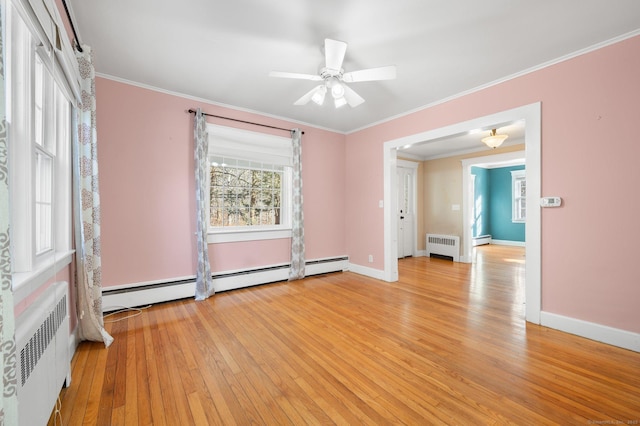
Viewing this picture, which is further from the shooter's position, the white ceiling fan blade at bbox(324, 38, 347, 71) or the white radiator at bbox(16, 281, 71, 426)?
the white ceiling fan blade at bbox(324, 38, 347, 71)

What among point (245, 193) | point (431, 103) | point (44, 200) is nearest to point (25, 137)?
point (44, 200)

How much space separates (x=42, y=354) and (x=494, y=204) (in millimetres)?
9996

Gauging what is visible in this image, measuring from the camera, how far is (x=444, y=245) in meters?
6.21

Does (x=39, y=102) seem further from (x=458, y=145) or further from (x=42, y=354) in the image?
(x=458, y=145)

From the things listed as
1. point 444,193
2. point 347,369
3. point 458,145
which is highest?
point 458,145

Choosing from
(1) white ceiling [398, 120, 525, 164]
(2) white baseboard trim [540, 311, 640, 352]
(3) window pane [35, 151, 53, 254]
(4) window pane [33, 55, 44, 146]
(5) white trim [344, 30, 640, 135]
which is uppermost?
(5) white trim [344, 30, 640, 135]

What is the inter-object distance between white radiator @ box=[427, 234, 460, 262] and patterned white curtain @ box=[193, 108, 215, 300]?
5113 millimetres

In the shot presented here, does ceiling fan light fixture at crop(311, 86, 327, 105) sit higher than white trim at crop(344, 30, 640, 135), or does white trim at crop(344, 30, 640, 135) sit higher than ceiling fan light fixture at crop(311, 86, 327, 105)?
white trim at crop(344, 30, 640, 135)

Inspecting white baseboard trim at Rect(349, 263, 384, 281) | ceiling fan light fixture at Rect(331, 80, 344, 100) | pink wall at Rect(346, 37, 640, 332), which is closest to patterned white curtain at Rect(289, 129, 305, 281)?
white baseboard trim at Rect(349, 263, 384, 281)

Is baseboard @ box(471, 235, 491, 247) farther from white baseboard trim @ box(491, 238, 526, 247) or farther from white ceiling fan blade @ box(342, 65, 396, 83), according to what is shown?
white ceiling fan blade @ box(342, 65, 396, 83)

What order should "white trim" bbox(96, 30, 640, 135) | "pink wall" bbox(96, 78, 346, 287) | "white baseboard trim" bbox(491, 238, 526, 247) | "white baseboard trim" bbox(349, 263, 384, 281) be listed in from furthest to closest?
"white baseboard trim" bbox(491, 238, 526, 247), "white baseboard trim" bbox(349, 263, 384, 281), "pink wall" bbox(96, 78, 346, 287), "white trim" bbox(96, 30, 640, 135)

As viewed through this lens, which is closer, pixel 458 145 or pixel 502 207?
pixel 458 145

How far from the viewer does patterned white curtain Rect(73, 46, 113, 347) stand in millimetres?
2176

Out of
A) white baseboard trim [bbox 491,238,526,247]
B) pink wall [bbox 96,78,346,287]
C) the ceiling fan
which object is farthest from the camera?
white baseboard trim [bbox 491,238,526,247]
